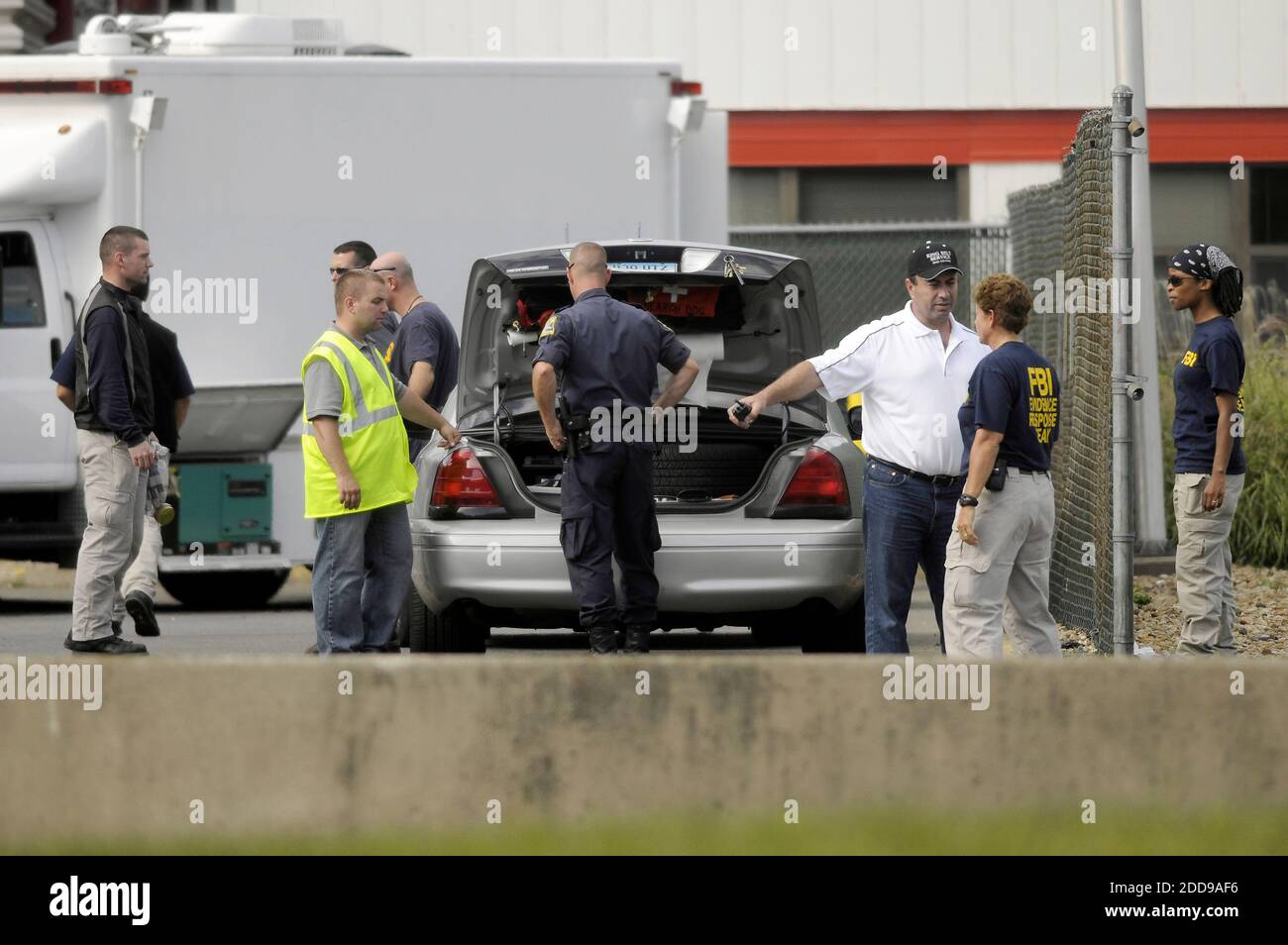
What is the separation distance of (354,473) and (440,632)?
1.12m

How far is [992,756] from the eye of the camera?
540 centimetres

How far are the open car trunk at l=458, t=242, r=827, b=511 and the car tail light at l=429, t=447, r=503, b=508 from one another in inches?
7.0

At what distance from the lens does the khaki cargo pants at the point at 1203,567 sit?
8617 millimetres

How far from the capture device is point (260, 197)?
1161 cm

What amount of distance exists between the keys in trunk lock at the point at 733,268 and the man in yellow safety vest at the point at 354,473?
1400mm

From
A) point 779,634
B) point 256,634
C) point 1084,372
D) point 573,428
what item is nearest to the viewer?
point 573,428

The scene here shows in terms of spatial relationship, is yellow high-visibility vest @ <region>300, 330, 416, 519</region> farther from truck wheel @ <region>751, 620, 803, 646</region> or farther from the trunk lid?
→ truck wheel @ <region>751, 620, 803, 646</region>

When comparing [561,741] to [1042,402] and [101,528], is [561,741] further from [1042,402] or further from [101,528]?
[101,528]

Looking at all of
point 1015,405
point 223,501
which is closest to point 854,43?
point 223,501

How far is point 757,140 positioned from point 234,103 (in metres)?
9.42

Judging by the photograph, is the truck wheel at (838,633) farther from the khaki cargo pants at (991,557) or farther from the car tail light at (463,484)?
the car tail light at (463,484)

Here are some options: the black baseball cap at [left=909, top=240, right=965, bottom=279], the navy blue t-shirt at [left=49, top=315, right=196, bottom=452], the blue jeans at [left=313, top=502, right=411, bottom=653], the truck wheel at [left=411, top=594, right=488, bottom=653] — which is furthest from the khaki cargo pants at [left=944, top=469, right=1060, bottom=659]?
the navy blue t-shirt at [left=49, top=315, right=196, bottom=452]
